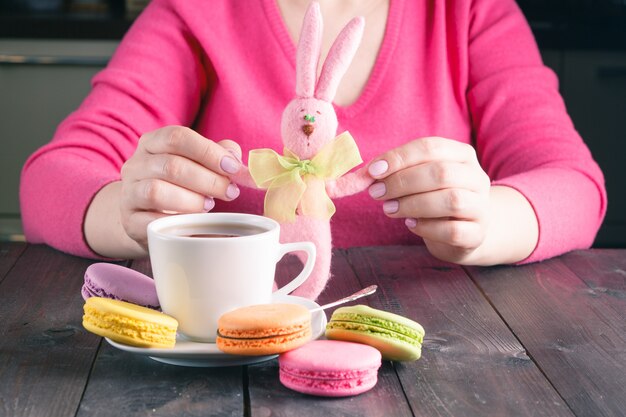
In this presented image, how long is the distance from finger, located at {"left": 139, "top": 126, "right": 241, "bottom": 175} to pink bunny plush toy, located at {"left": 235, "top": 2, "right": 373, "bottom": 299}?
2 centimetres

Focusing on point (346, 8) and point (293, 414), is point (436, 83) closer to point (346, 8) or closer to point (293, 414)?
point (346, 8)

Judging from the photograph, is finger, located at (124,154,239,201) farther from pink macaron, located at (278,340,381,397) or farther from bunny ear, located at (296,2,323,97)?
pink macaron, located at (278,340,381,397)

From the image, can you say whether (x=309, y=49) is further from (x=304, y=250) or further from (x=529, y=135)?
(x=529, y=135)

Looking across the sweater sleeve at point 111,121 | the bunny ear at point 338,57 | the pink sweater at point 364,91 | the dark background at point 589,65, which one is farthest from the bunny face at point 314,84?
the dark background at point 589,65

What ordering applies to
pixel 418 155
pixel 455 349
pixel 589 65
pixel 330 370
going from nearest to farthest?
pixel 330 370, pixel 455 349, pixel 418 155, pixel 589 65

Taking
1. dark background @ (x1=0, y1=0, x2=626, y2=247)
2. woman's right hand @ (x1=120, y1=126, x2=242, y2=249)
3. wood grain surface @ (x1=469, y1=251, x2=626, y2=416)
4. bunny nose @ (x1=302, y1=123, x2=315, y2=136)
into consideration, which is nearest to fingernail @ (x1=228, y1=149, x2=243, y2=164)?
woman's right hand @ (x1=120, y1=126, x2=242, y2=249)

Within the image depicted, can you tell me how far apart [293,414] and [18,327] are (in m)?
0.33

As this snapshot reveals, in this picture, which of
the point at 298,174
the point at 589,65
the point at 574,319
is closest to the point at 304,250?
the point at 298,174

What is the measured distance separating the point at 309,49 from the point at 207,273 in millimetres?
230

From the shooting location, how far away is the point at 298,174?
80cm

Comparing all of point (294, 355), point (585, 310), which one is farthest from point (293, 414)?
point (585, 310)

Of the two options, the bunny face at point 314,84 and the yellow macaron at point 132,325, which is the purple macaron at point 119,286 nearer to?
the yellow macaron at point 132,325

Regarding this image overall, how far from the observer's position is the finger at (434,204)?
89 centimetres

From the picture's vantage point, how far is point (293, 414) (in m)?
0.62
